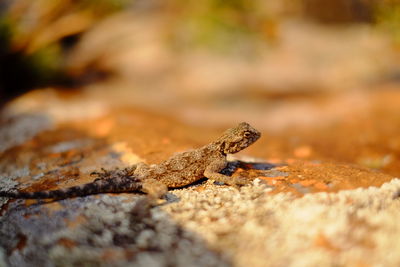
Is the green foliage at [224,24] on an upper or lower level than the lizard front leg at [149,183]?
upper

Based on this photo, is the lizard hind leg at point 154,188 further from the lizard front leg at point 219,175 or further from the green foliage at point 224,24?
the green foliage at point 224,24

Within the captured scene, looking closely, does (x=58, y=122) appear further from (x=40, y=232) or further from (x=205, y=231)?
(x=205, y=231)

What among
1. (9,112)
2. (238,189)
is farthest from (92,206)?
(9,112)

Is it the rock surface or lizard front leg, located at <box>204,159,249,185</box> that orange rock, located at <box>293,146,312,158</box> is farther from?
lizard front leg, located at <box>204,159,249,185</box>

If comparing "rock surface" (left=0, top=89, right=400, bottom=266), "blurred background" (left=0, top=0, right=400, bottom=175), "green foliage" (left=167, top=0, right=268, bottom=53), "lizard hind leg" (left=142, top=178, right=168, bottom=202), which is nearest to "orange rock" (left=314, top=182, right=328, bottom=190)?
"rock surface" (left=0, top=89, right=400, bottom=266)

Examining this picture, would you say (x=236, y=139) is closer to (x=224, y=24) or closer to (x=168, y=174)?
(x=168, y=174)

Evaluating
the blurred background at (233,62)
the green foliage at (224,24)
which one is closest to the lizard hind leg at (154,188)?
the blurred background at (233,62)
